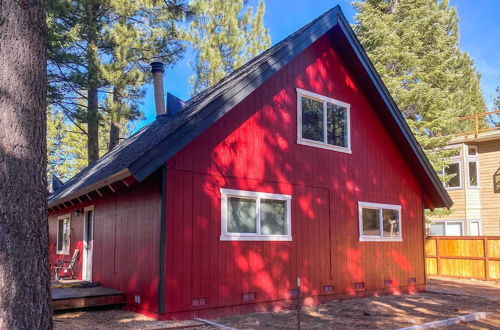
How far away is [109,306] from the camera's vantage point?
901 cm

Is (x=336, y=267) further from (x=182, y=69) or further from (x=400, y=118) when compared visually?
(x=182, y=69)

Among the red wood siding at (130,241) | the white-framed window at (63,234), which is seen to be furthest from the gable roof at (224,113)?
the white-framed window at (63,234)

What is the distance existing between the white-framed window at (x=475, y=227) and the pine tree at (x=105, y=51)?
15.4 m

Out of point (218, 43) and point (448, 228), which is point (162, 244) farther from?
point (218, 43)

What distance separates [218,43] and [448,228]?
14.9 m

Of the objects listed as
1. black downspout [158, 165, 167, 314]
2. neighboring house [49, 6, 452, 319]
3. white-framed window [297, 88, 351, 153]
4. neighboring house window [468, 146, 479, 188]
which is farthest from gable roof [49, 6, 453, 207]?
neighboring house window [468, 146, 479, 188]

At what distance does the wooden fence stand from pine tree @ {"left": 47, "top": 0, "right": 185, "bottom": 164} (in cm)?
1305

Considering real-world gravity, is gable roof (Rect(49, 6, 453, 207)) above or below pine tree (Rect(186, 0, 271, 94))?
below

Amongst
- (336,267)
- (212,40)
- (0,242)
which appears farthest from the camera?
(212,40)

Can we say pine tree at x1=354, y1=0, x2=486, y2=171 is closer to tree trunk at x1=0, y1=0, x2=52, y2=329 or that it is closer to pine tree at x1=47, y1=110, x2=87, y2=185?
tree trunk at x1=0, y1=0, x2=52, y2=329

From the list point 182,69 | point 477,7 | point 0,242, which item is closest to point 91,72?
point 182,69

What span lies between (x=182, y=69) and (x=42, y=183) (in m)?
21.1

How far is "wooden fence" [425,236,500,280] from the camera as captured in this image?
15688 millimetres

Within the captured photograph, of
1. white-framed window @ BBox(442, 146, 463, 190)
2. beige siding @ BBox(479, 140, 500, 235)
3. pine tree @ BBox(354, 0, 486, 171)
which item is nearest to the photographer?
pine tree @ BBox(354, 0, 486, 171)
